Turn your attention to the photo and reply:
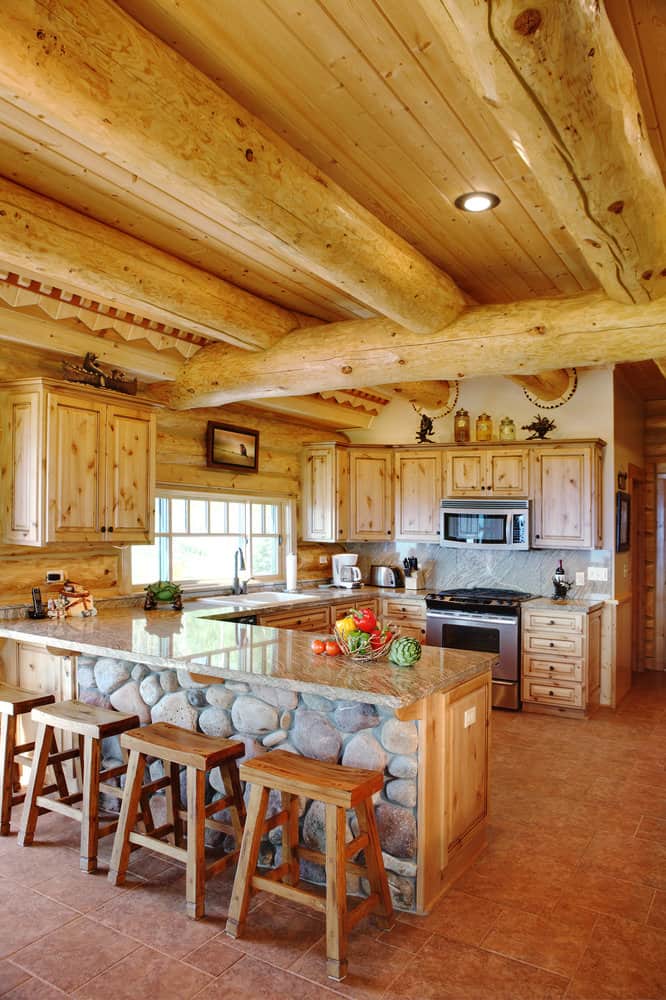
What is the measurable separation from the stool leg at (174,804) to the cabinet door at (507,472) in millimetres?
3745

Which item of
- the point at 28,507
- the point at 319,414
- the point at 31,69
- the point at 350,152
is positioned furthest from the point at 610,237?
the point at 319,414

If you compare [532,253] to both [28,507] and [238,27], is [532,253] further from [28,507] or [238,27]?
[28,507]

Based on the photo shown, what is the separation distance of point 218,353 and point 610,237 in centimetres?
275

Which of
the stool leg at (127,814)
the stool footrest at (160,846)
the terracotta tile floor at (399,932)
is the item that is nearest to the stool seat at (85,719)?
the stool leg at (127,814)

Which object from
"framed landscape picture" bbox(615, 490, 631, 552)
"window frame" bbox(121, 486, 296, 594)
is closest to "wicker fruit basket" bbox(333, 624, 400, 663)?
"window frame" bbox(121, 486, 296, 594)

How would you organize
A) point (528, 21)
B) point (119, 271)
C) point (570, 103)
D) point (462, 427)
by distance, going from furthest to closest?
point (462, 427), point (119, 271), point (570, 103), point (528, 21)

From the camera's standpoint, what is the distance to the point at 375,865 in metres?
2.47

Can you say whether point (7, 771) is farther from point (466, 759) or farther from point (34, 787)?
point (466, 759)

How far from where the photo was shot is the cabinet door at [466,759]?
109 inches

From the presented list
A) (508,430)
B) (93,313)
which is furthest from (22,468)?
(508,430)

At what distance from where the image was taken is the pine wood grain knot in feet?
4.48

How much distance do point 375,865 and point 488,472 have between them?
3993 mm

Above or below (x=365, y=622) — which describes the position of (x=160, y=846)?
below

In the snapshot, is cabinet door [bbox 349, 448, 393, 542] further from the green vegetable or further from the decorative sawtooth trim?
the green vegetable
